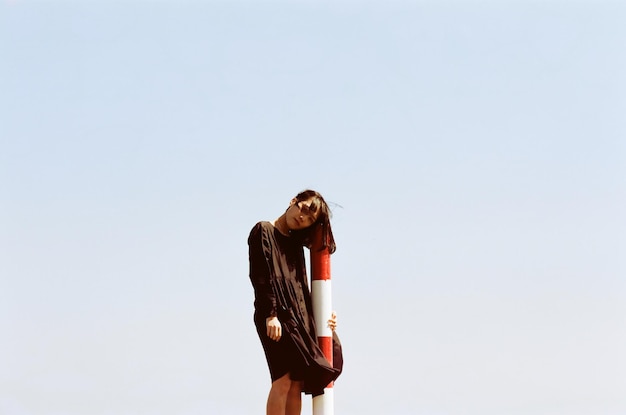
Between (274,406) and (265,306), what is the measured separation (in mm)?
695

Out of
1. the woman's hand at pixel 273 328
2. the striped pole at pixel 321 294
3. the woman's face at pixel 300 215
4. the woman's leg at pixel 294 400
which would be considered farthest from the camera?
the striped pole at pixel 321 294

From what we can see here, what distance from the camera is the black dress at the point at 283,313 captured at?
26.9 ft

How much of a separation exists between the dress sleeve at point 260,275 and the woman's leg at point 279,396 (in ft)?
1.58

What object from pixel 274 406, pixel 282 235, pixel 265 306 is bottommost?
pixel 274 406

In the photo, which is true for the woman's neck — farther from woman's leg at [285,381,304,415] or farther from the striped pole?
woman's leg at [285,381,304,415]

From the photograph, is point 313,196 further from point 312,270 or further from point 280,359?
point 280,359

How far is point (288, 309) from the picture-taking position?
826 cm

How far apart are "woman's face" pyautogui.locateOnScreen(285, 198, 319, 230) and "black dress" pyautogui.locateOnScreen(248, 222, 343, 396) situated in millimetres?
127

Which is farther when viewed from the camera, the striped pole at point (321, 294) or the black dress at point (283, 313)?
the striped pole at point (321, 294)

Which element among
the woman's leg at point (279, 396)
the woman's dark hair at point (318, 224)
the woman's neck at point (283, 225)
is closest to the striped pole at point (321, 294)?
the woman's dark hair at point (318, 224)

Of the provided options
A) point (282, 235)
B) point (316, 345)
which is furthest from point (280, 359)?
point (282, 235)

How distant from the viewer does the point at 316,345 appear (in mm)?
8359

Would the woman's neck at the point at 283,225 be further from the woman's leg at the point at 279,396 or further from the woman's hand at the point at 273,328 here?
the woman's leg at the point at 279,396

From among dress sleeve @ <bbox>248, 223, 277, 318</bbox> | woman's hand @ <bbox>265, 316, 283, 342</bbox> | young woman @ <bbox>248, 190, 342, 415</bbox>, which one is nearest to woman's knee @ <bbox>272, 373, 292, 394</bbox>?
young woman @ <bbox>248, 190, 342, 415</bbox>
